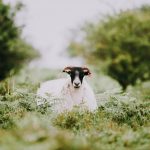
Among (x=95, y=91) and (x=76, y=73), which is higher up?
(x=76, y=73)

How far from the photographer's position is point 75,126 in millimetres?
10328

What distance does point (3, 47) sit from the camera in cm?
2553

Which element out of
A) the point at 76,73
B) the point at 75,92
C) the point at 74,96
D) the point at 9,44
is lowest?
the point at 74,96

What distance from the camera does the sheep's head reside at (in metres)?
13.0

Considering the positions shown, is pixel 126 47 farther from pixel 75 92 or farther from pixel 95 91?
pixel 75 92

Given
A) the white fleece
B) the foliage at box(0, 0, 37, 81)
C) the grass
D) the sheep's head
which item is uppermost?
the foliage at box(0, 0, 37, 81)

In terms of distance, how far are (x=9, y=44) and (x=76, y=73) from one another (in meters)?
12.3

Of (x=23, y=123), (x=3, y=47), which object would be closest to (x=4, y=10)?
(x=3, y=47)

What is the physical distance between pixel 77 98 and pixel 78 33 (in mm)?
27354

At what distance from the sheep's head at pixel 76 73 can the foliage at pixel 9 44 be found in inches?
430

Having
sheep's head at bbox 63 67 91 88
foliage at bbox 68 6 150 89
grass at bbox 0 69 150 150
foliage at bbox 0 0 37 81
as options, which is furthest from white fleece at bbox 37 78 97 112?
foliage at bbox 68 6 150 89

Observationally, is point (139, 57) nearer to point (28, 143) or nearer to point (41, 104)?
point (41, 104)

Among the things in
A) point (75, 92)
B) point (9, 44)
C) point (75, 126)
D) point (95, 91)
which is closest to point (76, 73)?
point (75, 92)

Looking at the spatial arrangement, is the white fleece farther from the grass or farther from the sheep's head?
the grass
